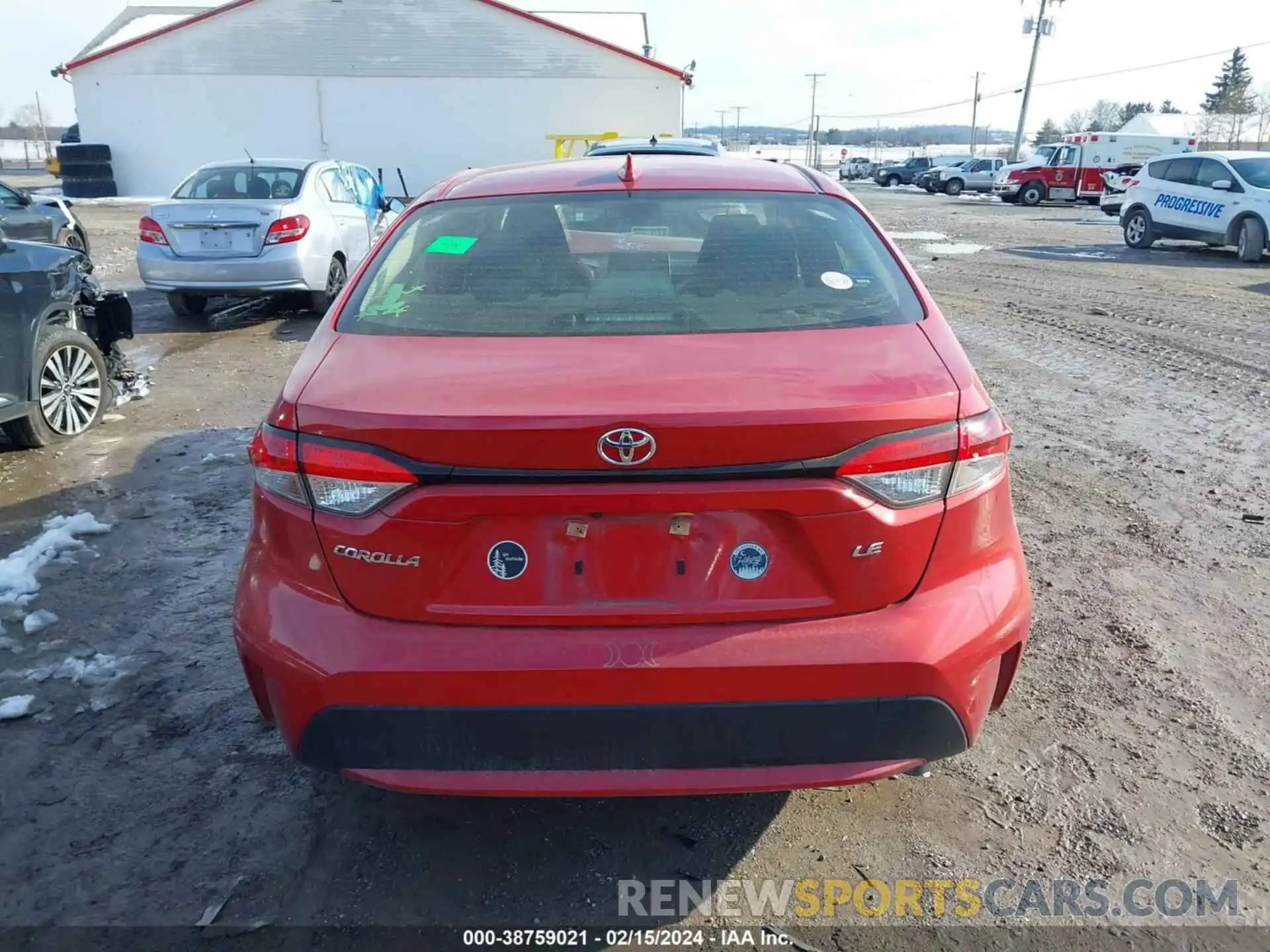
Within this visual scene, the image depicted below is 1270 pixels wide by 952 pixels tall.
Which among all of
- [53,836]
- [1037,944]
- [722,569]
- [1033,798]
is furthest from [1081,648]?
[53,836]

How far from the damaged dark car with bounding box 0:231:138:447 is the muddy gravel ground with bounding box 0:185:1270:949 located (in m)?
0.45

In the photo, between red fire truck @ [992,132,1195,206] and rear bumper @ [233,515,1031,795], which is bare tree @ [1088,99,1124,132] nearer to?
red fire truck @ [992,132,1195,206]

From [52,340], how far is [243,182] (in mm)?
5329

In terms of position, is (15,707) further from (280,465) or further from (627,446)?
(627,446)

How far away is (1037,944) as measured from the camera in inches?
91.7

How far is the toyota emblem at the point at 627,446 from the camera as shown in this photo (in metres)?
2.06

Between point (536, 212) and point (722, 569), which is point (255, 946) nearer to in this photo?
point (722, 569)

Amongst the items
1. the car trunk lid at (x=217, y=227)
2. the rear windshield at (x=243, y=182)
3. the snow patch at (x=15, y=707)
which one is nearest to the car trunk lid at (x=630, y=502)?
the snow patch at (x=15, y=707)

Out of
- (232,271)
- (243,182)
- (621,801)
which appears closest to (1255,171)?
(243,182)

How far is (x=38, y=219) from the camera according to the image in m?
13.1

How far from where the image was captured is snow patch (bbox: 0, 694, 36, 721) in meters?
3.23

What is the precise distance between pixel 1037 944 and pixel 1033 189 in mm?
34188

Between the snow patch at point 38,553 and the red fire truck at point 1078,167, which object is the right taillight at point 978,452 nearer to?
the snow patch at point 38,553

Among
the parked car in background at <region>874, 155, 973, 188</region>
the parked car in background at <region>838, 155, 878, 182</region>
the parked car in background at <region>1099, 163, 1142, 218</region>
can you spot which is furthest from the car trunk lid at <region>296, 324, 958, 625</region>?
the parked car in background at <region>838, 155, 878, 182</region>
